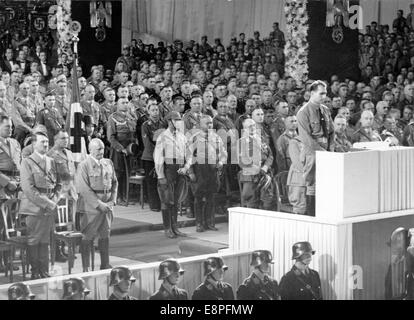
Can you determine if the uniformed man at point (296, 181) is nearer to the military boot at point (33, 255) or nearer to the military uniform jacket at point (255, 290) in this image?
the military uniform jacket at point (255, 290)

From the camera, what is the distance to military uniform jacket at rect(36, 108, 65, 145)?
36.6 feet

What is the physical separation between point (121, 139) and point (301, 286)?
4.32m

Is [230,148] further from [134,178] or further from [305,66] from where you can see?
[305,66]

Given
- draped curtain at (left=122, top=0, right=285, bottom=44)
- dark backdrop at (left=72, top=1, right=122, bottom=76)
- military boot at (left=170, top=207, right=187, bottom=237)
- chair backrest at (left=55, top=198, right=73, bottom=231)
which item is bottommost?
military boot at (left=170, top=207, right=187, bottom=237)

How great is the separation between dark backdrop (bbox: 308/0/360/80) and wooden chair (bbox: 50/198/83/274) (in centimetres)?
604

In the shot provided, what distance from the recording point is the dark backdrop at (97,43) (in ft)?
46.8

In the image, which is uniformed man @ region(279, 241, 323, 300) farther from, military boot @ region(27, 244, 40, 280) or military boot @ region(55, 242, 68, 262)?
military boot @ region(55, 242, 68, 262)

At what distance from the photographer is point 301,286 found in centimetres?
786

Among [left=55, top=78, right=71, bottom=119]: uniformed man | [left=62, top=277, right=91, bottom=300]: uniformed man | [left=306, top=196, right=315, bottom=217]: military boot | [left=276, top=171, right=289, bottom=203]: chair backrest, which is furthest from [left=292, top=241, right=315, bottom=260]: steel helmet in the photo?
[left=55, top=78, right=71, bottom=119]: uniformed man

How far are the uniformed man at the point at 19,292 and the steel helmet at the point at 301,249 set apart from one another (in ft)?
6.43

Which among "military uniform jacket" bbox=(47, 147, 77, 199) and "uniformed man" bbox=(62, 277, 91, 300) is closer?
"uniformed man" bbox=(62, 277, 91, 300)

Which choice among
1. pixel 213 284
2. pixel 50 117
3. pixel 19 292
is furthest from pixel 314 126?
pixel 19 292
